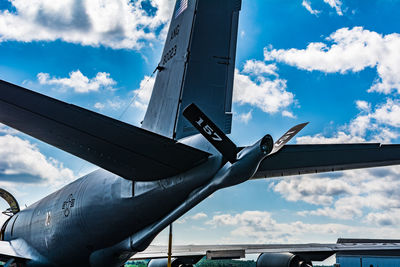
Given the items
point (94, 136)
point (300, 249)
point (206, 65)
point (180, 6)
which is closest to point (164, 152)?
point (94, 136)

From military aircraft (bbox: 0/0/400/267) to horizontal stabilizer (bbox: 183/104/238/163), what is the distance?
0.01 meters

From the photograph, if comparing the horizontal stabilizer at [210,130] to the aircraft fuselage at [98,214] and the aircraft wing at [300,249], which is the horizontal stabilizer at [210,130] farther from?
the aircraft wing at [300,249]

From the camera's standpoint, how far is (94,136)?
5.81 meters

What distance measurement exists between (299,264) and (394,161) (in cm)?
616

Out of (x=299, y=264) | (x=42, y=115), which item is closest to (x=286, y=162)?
(x=42, y=115)

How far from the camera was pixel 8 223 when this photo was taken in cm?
1541

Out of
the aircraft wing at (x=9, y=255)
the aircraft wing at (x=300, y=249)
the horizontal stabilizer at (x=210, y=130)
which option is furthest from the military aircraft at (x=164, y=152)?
the aircraft wing at (x=300, y=249)

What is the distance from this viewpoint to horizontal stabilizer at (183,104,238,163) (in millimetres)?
4906

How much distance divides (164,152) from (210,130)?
1.16 m

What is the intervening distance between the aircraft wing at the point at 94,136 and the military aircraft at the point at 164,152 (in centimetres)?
2

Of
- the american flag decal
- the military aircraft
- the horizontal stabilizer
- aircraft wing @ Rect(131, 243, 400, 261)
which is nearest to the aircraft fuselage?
the military aircraft

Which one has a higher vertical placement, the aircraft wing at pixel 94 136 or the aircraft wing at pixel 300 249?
the aircraft wing at pixel 94 136

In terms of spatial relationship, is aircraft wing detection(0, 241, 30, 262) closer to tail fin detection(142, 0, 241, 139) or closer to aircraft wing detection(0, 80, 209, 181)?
tail fin detection(142, 0, 241, 139)

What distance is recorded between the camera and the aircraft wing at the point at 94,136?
5.30m
